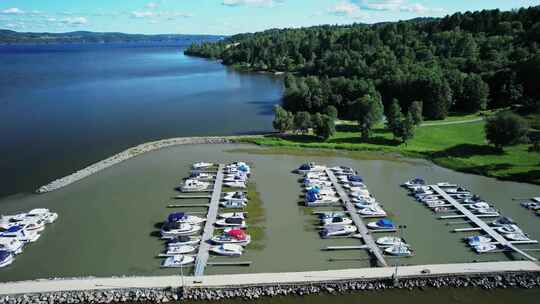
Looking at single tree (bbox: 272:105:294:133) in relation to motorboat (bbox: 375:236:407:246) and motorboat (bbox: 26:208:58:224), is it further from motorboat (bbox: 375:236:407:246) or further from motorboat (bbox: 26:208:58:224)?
motorboat (bbox: 26:208:58:224)

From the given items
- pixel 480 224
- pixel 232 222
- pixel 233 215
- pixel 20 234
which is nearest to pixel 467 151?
pixel 480 224

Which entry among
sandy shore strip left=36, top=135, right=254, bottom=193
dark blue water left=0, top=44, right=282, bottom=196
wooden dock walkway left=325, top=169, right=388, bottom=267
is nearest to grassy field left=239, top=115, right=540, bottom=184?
sandy shore strip left=36, top=135, right=254, bottom=193

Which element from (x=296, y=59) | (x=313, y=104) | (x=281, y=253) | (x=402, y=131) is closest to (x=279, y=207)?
(x=281, y=253)

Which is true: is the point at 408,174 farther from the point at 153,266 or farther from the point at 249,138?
the point at 153,266

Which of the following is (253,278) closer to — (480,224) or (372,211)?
(372,211)

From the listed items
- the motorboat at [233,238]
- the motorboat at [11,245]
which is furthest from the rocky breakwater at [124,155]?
the motorboat at [233,238]

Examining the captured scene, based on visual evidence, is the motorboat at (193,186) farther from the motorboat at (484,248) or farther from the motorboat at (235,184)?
the motorboat at (484,248)
